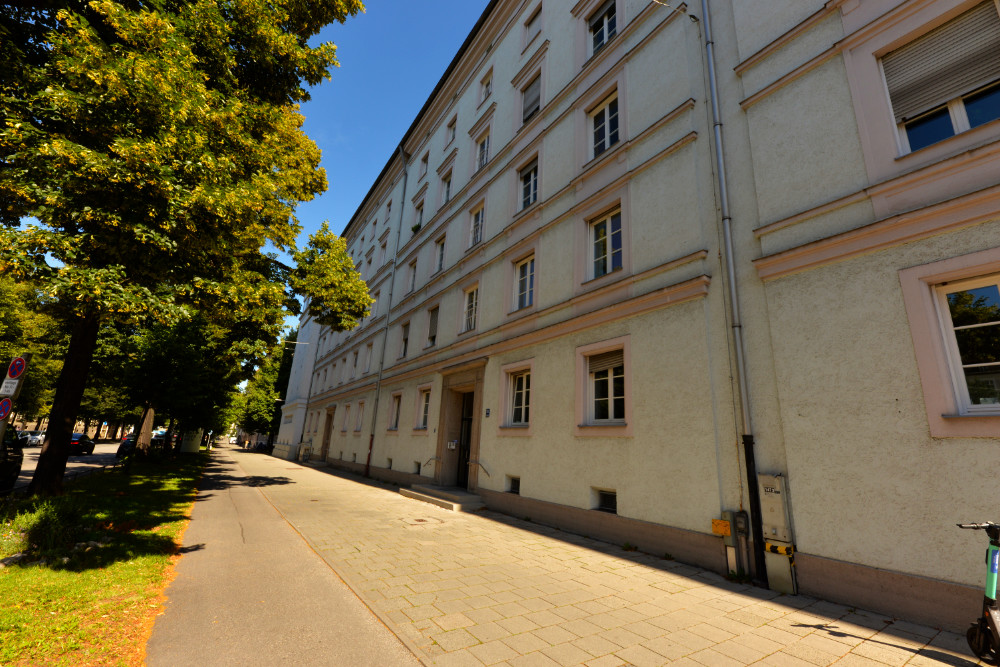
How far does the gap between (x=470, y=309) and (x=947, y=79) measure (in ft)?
38.9

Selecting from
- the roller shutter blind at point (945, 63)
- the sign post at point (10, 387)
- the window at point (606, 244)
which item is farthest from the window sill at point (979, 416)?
the sign post at point (10, 387)

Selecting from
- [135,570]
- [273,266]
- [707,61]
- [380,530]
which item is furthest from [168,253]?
[707,61]

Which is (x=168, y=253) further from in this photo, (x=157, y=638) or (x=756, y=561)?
(x=756, y=561)

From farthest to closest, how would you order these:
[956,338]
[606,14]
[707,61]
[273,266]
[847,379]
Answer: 1. [273,266]
2. [606,14]
3. [707,61]
4. [847,379]
5. [956,338]

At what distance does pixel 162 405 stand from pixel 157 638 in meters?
20.2

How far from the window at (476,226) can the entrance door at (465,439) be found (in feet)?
18.3

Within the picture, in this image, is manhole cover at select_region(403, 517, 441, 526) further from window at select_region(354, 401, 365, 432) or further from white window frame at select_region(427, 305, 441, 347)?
window at select_region(354, 401, 365, 432)

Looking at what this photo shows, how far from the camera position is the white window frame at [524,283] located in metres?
11.8

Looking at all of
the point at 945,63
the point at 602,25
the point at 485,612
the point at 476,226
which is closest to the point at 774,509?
the point at 485,612

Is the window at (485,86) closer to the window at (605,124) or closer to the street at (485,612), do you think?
the window at (605,124)

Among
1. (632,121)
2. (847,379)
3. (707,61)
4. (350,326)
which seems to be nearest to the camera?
(847,379)

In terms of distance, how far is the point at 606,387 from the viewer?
9102mm

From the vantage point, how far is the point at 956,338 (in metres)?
4.88

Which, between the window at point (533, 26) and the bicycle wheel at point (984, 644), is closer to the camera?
the bicycle wheel at point (984, 644)
